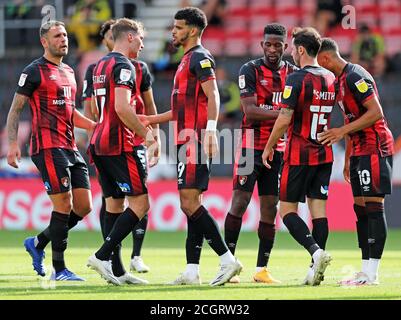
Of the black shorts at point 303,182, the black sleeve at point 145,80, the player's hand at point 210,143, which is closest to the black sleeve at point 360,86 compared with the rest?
the black shorts at point 303,182

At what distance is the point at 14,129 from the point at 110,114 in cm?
109

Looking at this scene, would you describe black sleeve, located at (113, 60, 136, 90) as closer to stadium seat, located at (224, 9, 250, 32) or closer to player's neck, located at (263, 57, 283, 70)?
player's neck, located at (263, 57, 283, 70)

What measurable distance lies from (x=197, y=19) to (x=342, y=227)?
28.2 ft

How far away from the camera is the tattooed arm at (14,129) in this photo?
9448 millimetres

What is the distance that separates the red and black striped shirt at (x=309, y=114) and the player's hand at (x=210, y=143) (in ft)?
2.56

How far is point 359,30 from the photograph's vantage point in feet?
65.0

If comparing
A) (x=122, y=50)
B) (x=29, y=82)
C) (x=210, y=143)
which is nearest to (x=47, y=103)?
(x=29, y=82)

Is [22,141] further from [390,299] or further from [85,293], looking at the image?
[390,299]

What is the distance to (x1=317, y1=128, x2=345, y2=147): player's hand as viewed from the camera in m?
9.03

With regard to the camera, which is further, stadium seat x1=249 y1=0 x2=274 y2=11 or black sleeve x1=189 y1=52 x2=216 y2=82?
stadium seat x1=249 y1=0 x2=274 y2=11

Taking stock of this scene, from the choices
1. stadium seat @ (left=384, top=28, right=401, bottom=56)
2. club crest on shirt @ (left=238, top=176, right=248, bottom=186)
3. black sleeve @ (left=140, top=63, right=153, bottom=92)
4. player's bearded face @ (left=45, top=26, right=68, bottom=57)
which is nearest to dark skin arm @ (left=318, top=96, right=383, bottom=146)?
club crest on shirt @ (left=238, top=176, right=248, bottom=186)

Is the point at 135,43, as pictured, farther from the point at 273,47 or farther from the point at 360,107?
the point at 360,107

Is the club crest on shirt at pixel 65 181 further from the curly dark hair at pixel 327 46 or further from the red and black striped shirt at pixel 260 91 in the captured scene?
the curly dark hair at pixel 327 46

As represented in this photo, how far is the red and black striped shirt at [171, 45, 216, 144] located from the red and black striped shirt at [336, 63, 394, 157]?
3.87 ft
